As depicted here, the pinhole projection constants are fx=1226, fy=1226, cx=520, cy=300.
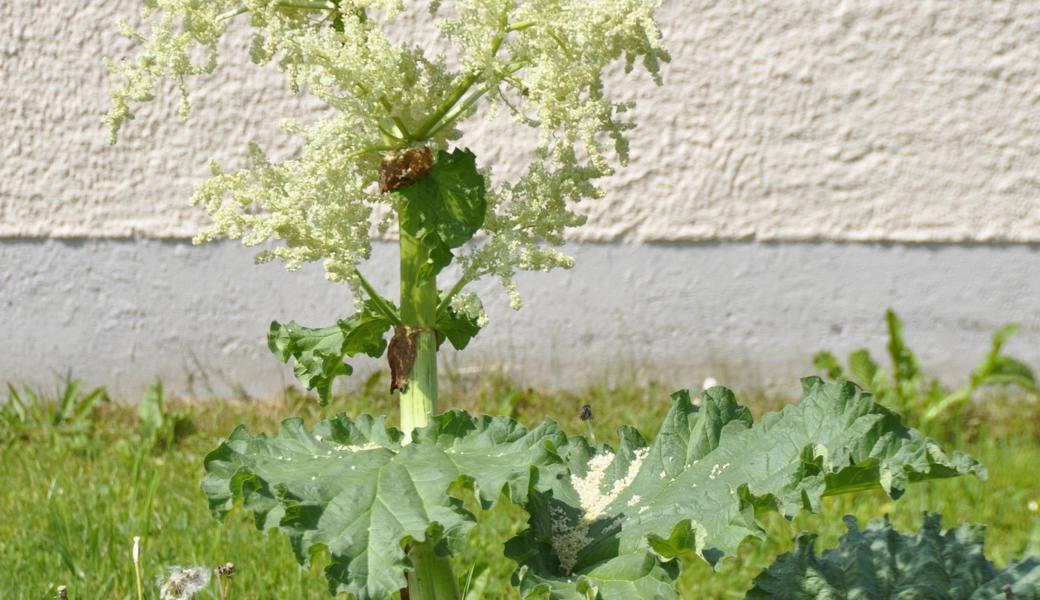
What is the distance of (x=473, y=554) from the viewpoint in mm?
3529

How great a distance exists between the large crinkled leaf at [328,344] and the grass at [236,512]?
672 mm

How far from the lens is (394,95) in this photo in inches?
75.5

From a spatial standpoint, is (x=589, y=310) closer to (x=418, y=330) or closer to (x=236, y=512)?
(x=236, y=512)

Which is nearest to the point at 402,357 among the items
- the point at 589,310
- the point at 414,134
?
the point at 414,134

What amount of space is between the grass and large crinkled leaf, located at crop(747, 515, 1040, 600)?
68 cm

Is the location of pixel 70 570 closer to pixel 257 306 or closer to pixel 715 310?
pixel 257 306

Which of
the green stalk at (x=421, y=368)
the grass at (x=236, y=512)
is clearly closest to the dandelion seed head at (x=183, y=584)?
the green stalk at (x=421, y=368)

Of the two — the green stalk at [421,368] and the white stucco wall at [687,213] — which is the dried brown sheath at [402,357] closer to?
the green stalk at [421,368]

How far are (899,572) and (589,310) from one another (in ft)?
8.91

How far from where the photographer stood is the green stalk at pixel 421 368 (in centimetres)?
200

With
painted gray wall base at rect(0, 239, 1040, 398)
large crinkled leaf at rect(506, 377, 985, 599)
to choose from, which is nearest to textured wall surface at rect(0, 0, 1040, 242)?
painted gray wall base at rect(0, 239, 1040, 398)

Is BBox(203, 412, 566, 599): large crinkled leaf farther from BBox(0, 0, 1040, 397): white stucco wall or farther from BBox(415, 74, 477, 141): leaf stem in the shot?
BBox(0, 0, 1040, 397): white stucco wall

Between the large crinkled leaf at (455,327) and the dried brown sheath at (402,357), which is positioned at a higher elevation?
the large crinkled leaf at (455,327)

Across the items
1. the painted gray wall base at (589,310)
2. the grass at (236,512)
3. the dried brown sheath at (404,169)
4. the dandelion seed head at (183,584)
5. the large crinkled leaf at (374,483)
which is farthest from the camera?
the painted gray wall base at (589,310)
